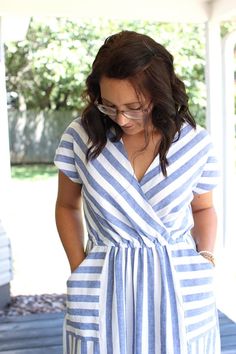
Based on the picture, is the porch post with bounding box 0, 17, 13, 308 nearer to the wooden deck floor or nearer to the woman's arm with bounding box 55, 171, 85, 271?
the wooden deck floor

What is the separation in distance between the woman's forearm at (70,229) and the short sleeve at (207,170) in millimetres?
319

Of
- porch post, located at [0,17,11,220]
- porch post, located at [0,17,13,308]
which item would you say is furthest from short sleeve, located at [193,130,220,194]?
porch post, located at [0,17,11,220]

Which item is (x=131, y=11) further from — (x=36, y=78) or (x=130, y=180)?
(x=36, y=78)

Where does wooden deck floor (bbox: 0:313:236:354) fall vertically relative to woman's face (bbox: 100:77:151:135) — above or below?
below

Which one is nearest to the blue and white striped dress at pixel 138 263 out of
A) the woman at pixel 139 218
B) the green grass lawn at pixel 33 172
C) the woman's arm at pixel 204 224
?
the woman at pixel 139 218

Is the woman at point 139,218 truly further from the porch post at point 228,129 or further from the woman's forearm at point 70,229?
the porch post at point 228,129

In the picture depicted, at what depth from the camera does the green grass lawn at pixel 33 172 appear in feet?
41.0

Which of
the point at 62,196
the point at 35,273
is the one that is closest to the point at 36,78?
the point at 35,273

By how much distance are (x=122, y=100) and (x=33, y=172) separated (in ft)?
39.8

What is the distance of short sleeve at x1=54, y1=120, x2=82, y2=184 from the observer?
118cm

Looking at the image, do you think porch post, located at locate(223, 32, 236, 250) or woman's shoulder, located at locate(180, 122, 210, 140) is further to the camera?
porch post, located at locate(223, 32, 236, 250)

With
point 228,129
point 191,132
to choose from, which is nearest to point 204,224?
point 191,132

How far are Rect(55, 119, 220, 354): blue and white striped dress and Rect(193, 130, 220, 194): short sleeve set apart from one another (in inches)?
0.6

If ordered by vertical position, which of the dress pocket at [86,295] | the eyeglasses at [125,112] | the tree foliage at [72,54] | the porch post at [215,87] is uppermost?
the tree foliage at [72,54]
